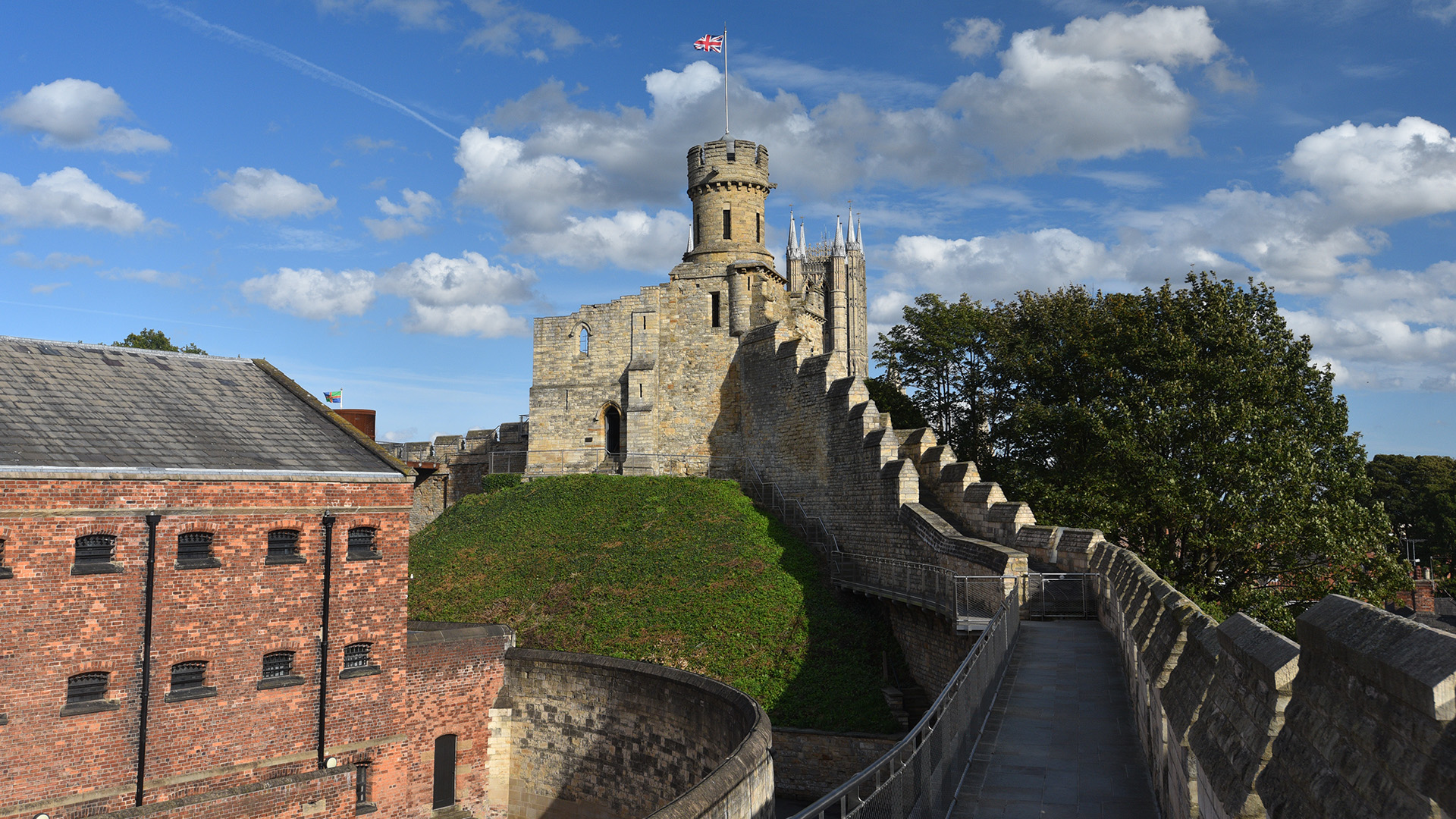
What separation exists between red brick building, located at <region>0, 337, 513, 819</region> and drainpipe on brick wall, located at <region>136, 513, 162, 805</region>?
0.12ft

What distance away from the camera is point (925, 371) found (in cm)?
3922

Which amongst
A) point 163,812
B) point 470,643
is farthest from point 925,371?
point 163,812

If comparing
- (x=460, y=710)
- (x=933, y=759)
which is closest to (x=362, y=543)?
(x=460, y=710)

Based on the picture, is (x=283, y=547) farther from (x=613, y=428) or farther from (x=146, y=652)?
(x=613, y=428)

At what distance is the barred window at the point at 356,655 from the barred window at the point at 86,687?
4.20 meters

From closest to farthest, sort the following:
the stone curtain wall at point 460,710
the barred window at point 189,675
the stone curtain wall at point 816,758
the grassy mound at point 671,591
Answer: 1. the barred window at point 189,675
2. the stone curtain wall at point 460,710
3. the stone curtain wall at point 816,758
4. the grassy mound at point 671,591

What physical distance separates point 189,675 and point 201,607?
1.21m

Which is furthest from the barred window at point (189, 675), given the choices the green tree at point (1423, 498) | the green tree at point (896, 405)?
the green tree at point (1423, 498)

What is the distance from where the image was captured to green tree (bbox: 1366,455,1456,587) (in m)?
54.6

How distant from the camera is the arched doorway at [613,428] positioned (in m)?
41.1

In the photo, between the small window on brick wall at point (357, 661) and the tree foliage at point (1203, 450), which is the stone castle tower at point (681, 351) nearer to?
the tree foliage at point (1203, 450)

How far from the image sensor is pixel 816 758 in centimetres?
2244

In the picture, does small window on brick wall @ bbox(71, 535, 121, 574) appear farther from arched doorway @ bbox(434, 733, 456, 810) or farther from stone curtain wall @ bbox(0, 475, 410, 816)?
arched doorway @ bbox(434, 733, 456, 810)

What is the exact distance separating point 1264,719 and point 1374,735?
47.7 inches
